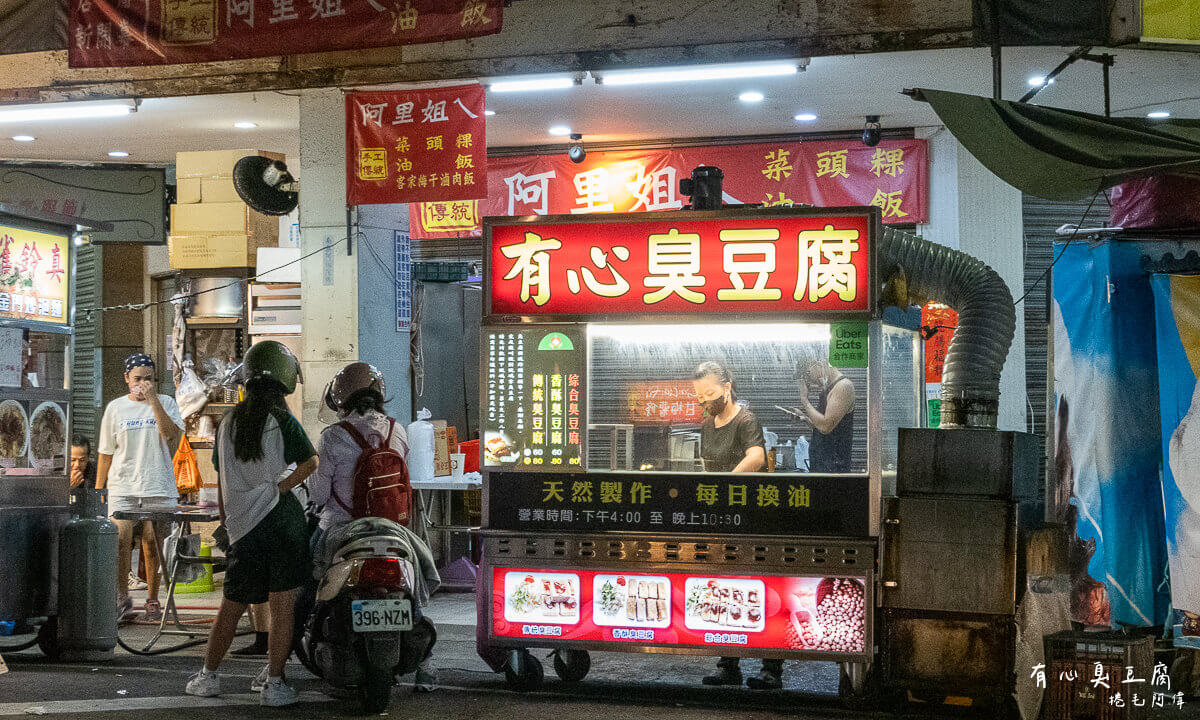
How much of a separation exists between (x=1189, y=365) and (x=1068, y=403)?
770 mm

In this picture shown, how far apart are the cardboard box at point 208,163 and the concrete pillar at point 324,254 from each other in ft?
4.29

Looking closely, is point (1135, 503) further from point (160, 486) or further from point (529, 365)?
point (160, 486)

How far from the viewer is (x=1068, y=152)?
6797mm

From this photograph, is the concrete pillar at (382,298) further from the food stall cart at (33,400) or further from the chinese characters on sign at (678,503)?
the chinese characters on sign at (678,503)

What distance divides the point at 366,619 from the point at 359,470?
0.95m

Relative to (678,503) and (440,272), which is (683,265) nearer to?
(678,503)

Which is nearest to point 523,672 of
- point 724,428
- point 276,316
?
point 724,428

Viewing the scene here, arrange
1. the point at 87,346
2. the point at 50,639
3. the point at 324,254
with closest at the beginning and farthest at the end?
the point at 50,639, the point at 324,254, the point at 87,346

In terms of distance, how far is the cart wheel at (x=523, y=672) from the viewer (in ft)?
22.5

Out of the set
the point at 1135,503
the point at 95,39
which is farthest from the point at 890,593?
the point at 95,39

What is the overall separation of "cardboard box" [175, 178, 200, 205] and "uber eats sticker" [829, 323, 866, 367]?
25.7ft

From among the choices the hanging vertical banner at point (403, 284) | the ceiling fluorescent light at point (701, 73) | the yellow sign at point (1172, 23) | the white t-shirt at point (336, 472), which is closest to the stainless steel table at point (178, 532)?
the white t-shirt at point (336, 472)

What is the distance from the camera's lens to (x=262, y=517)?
21.6ft

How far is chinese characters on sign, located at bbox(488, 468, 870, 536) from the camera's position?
6.30 meters
